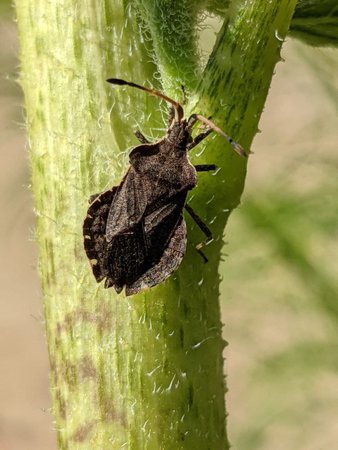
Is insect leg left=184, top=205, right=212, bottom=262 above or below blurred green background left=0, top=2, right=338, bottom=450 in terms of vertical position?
below

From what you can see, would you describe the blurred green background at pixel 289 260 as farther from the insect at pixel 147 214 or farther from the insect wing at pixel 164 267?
the insect wing at pixel 164 267

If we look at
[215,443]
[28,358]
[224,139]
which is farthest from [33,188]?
[28,358]

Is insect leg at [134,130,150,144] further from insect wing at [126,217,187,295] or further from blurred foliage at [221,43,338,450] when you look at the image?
blurred foliage at [221,43,338,450]

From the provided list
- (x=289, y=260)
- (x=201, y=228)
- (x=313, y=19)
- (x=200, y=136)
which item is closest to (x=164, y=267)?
(x=201, y=228)

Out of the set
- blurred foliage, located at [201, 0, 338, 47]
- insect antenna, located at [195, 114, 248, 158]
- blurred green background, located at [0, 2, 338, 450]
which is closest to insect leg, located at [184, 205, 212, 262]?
insect antenna, located at [195, 114, 248, 158]

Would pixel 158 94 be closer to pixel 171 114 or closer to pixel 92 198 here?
pixel 171 114
